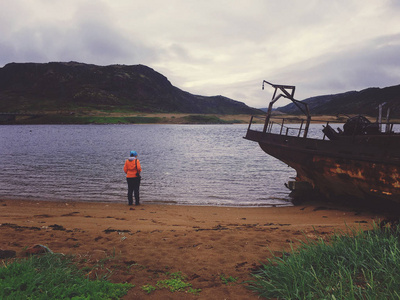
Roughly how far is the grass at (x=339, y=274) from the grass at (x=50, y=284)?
6.44 ft

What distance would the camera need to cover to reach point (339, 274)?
3.56 metres

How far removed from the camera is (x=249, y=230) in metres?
7.39

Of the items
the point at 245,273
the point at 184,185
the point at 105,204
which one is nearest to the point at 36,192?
the point at 105,204

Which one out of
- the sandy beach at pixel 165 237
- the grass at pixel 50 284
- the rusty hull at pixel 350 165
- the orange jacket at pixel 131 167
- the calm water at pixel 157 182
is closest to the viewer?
the grass at pixel 50 284

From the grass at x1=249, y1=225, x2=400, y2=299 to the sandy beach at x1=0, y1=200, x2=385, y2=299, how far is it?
38cm

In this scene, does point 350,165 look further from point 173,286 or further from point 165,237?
point 173,286

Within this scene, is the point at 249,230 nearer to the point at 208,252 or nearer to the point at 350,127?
the point at 208,252

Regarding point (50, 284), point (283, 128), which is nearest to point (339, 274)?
point (50, 284)

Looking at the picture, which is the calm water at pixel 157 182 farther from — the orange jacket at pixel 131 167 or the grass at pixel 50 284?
the grass at pixel 50 284

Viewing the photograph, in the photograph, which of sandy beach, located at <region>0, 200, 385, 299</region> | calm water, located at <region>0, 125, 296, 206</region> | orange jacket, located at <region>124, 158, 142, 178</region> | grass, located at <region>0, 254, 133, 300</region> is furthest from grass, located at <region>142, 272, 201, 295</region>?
calm water, located at <region>0, 125, 296, 206</region>

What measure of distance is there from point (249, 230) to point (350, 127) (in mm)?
7654

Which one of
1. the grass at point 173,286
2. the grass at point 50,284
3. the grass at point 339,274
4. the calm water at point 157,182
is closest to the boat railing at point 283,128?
the calm water at point 157,182

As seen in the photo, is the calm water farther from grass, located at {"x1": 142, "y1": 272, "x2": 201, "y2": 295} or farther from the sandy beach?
grass, located at {"x1": 142, "y1": 272, "x2": 201, "y2": 295}

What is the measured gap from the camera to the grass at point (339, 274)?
3.29 metres
